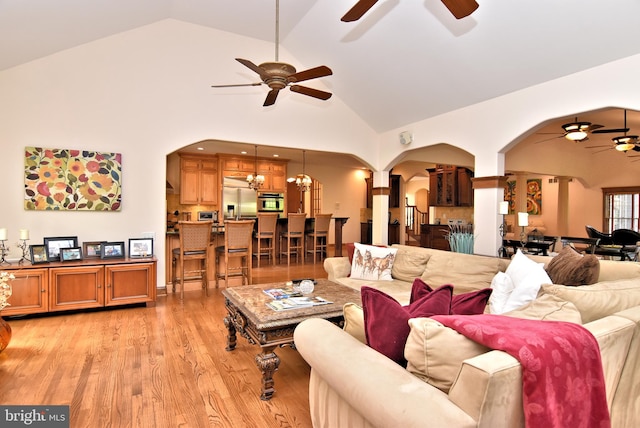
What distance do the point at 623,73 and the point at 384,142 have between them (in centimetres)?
373

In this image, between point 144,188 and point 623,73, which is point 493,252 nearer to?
point 623,73

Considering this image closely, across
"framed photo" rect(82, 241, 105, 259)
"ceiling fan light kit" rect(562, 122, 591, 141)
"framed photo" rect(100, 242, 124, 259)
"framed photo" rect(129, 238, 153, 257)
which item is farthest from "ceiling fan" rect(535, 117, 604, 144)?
"framed photo" rect(82, 241, 105, 259)

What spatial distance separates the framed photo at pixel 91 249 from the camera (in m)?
4.42

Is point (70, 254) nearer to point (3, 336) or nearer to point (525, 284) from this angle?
point (3, 336)

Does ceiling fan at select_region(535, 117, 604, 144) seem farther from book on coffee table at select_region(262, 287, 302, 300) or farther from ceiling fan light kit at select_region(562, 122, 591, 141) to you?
book on coffee table at select_region(262, 287, 302, 300)

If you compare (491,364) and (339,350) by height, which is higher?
(491,364)

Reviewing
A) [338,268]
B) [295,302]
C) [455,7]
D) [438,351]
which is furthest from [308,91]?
[438,351]

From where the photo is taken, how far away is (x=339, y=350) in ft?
4.75

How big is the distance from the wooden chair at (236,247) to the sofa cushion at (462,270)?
8.84 ft

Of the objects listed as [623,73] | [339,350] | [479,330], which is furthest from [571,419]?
[623,73]

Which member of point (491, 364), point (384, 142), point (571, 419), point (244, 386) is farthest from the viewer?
point (384, 142)

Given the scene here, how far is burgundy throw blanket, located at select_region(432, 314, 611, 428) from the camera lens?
1.04 meters

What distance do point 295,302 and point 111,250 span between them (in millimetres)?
3073

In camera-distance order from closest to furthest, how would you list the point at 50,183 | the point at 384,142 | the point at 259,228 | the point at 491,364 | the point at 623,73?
the point at 491,364 → the point at 623,73 → the point at 50,183 → the point at 384,142 → the point at 259,228
